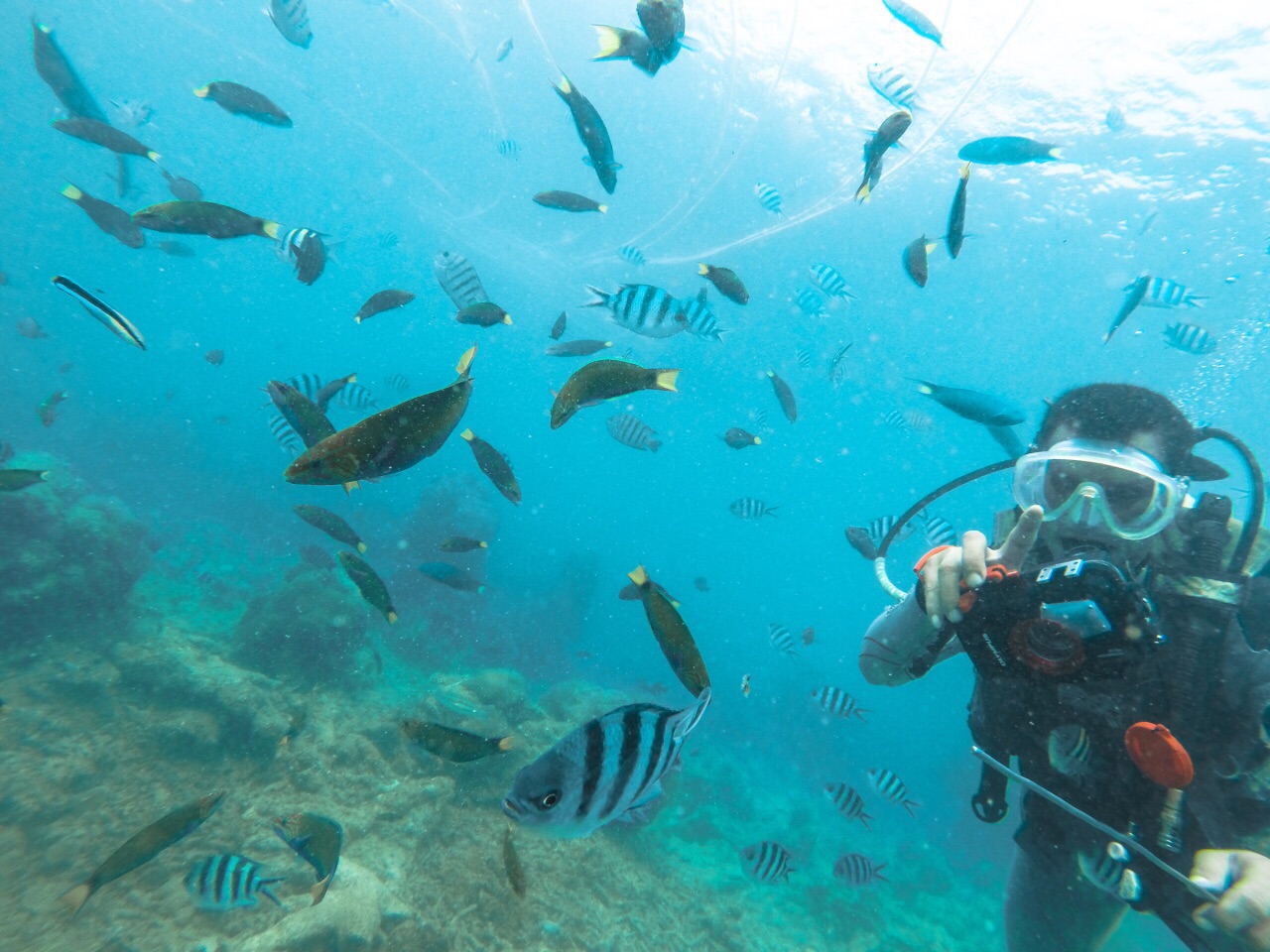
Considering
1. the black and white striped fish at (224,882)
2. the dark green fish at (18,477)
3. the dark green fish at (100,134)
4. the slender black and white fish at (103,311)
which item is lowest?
the black and white striped fish at (224,882)

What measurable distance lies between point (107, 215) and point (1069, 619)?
9.02 m

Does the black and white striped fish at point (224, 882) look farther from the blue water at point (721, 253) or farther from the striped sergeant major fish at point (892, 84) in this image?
the striped sergeant major fish at point (892, 84)

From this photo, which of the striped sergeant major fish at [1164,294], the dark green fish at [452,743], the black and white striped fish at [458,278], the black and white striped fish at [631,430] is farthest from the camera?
the black and white striped fish at [631,430]

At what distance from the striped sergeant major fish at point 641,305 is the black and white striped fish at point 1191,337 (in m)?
7.25

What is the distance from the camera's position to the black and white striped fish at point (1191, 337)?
7031mm

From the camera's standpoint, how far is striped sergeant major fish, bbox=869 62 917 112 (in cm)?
554

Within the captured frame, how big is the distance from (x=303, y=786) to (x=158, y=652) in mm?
3275

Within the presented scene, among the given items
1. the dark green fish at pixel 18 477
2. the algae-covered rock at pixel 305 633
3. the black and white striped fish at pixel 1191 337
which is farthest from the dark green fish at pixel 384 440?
the algae-covered rock at pixel 305 633

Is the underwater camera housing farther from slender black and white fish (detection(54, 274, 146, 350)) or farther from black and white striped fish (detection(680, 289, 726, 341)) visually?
slender black and white fish (detection(54, 274, 146, 350))

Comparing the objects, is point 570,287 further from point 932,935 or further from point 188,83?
point 932,935

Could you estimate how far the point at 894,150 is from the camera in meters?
17.6

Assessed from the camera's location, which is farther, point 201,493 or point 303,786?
point 201,493

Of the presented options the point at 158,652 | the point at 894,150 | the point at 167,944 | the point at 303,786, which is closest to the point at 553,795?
the point at 167,944

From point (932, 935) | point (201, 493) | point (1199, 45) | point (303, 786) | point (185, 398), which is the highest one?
point (1199, 45)
